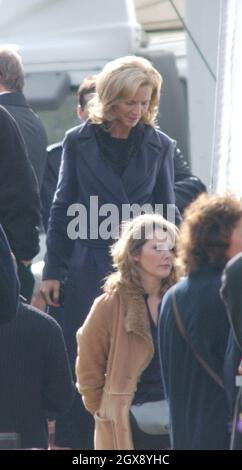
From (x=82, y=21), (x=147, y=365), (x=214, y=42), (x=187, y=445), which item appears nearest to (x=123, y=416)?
(x=147, y=365)

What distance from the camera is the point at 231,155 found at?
21.6 feet

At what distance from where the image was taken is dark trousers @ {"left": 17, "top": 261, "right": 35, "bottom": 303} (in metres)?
7.07

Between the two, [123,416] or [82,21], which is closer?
[123,416]

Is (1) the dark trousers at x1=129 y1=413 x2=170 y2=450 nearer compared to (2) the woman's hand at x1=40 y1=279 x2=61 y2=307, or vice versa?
(1) the dark trousers at x1=129 y1=413 x2=170 y2=450

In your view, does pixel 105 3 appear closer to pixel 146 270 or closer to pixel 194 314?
pixel 146 270

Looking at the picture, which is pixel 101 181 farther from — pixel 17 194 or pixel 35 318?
pixel 35 318

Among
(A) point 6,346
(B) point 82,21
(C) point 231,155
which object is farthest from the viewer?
(B) point 82,21

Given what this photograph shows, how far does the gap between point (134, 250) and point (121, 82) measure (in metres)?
0.78

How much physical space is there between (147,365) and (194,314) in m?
1.13

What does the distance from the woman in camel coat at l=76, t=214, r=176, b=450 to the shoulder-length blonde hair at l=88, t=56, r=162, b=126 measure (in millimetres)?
637

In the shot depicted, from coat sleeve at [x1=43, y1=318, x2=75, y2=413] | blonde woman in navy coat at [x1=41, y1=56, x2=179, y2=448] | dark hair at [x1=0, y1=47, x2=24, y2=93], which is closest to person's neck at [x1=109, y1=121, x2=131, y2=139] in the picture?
blonde woman in navy coat at [x1=41, y1=56, x2=179, y2=448]

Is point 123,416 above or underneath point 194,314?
underneath

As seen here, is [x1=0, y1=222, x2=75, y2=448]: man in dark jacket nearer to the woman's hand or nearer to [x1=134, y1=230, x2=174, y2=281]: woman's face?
[x1=134, y1=230, x2=174, y2=281]: woman's face

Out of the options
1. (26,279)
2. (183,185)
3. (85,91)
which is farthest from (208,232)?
(85,91)
